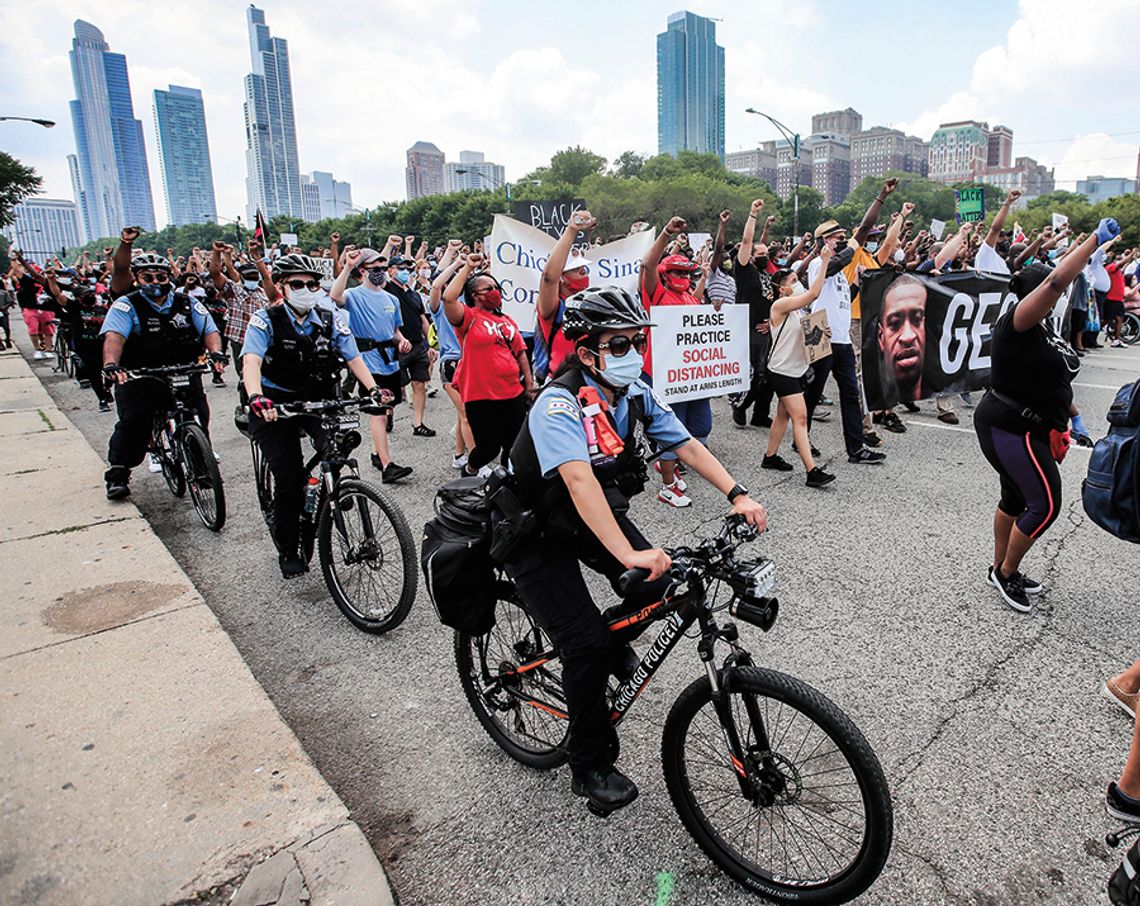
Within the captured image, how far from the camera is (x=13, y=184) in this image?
143 ft

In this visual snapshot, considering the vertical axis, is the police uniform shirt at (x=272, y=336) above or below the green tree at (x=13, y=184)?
below

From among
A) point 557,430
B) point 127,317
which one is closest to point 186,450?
point 127,317

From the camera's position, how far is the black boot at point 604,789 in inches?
99.8

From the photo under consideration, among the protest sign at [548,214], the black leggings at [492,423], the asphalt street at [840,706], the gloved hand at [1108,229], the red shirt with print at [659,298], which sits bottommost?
the asphalt street at [840,706]

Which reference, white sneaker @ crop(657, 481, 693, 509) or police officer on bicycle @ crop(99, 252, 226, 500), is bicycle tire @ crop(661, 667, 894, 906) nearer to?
white sneaker @ crop(657, 481, 693, 509)

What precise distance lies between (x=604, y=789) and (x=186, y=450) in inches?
195

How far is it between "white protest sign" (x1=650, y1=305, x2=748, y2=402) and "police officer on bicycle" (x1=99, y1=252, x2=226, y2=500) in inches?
158

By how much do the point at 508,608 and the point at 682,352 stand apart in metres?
4.66

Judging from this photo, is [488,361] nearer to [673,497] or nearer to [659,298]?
[673,497]

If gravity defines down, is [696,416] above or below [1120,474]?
below

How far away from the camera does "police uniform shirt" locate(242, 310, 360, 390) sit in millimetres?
4449

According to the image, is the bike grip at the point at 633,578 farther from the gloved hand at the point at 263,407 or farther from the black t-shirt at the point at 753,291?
the black t-shirt at the point at 753,291

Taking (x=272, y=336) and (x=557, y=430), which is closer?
(x=557, y=430)

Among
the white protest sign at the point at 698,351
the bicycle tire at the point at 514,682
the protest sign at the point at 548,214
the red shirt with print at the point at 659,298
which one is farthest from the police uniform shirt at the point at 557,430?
the protest sign at the point at 548,214
